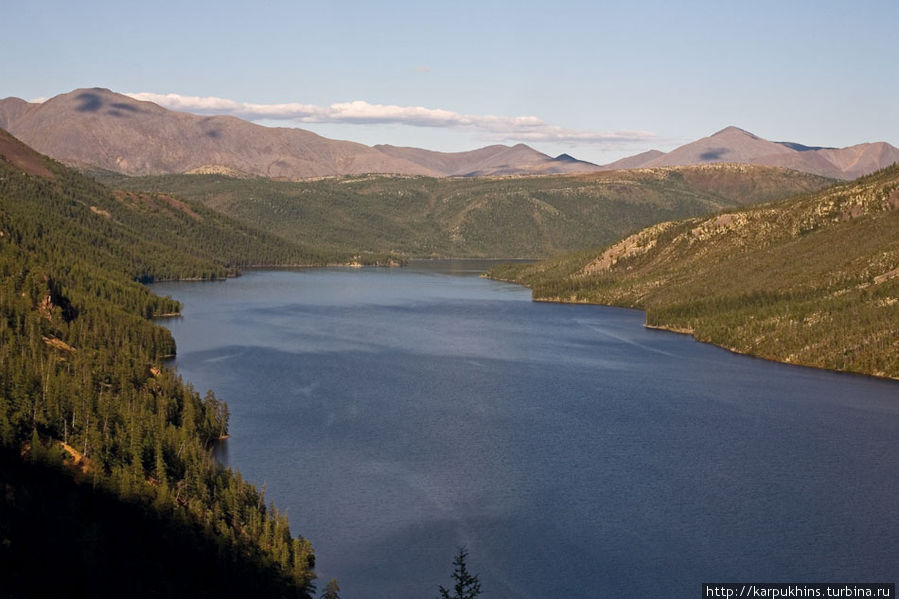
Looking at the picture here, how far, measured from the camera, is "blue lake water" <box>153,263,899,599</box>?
85.6m

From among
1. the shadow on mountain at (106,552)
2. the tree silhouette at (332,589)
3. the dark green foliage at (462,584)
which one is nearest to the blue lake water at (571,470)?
the tree silhouette at (332,589)

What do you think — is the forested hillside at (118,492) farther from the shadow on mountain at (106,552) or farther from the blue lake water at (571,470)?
the blue lake water at (571,470)

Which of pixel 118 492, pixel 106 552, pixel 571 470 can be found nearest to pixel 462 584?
pixel 106 552

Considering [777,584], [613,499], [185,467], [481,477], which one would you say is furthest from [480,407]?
[777,584]

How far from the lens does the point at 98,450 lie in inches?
3787

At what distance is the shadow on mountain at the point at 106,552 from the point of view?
246 ft

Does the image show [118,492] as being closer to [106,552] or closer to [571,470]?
[106,552]

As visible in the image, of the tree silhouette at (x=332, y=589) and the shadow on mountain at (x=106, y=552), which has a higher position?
the shadow on mountain at (x=106, y=552)

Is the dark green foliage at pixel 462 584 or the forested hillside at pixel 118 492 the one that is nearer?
the dark green foliage at pixel 462 584

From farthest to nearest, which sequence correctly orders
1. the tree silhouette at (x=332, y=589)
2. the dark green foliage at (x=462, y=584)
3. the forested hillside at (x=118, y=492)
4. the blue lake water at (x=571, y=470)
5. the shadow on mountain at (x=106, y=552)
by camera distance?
→ the blue lake water at (x=571, y=470) < the tree silhouette at (x=332, y=589) < the forested hillside at (x=118, y=492) < the shadow on mountain at (x=106, y=552) < the dark green foliage at (x=462, y=584)

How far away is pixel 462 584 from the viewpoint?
66750 millimetres

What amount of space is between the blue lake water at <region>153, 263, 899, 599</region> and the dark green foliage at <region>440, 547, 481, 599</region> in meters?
1.69

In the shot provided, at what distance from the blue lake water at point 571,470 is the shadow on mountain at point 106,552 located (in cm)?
771

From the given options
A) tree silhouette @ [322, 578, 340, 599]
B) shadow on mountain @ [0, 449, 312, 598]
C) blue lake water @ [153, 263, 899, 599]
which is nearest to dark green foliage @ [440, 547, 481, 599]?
blue lake water @ [153, 263, 899, 599]
